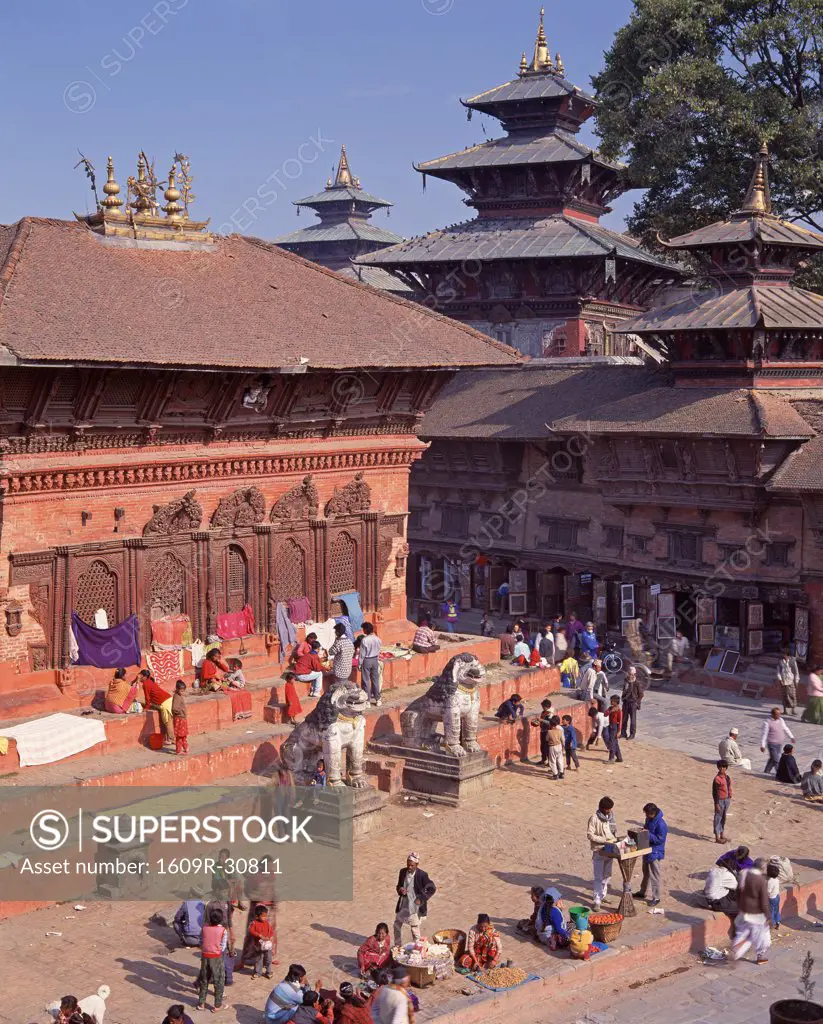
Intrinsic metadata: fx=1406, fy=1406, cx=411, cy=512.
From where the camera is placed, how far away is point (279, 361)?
26281mm

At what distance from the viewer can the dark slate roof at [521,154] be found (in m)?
47.6

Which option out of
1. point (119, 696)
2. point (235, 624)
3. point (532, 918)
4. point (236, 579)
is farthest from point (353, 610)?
point (532, 918)

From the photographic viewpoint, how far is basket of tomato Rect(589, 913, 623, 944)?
59.8 ft

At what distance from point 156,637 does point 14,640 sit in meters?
3.15

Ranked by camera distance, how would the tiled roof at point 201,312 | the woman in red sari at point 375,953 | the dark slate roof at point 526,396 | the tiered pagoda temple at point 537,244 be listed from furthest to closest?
the tiered pagoda temple at point 537,244 → the dark slate roof at point 526,396 → the tiled roof at point 201,312 → the woman in red sari at point 375,953

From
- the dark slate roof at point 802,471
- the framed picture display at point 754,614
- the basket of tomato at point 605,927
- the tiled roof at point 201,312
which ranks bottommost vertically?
the basket of tomato at point 605,927

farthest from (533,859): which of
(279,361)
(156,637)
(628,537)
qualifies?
(628,537)

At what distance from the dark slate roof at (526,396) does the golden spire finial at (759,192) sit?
5217 millimetres

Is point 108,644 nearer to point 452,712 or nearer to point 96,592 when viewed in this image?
point 96,592

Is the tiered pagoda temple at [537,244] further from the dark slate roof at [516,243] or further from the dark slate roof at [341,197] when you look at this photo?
the dark slate roof at [341,197]

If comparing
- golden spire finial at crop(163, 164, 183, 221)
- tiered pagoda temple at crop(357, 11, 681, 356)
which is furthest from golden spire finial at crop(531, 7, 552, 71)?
golden spire finial at crop(163, 164, 183, 221)

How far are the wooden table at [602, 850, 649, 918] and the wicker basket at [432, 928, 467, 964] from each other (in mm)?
2702

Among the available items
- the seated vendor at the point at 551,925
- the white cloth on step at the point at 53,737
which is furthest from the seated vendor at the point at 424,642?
the seated vendor at the point at 551,925

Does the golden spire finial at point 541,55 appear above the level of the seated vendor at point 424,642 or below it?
above
